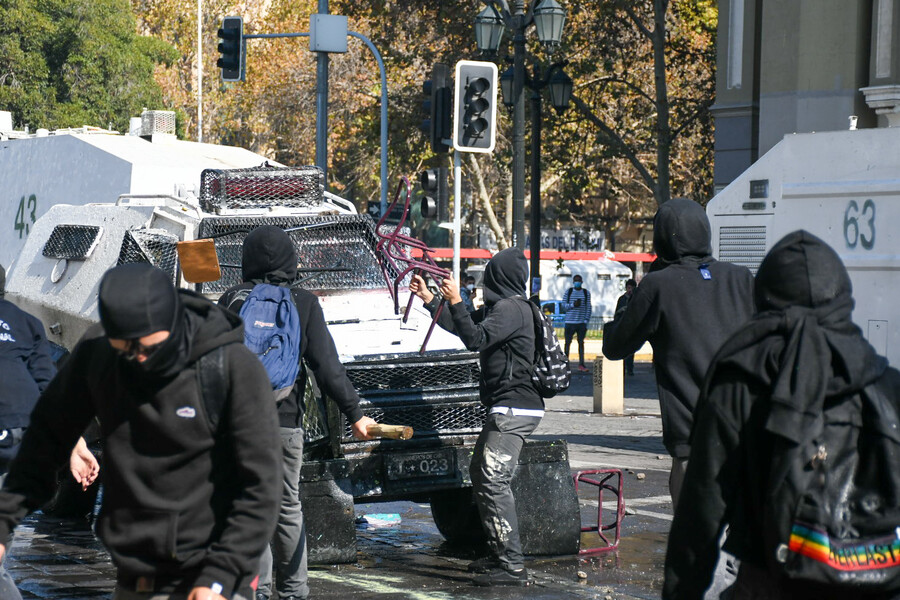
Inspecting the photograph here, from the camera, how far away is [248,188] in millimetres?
9883

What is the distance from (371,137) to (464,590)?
101ft

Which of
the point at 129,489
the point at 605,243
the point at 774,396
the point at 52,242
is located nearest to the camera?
the point at 774,396

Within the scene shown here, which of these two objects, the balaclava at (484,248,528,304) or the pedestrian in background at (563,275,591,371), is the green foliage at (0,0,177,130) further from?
the balaclava at (484,248,528,304)

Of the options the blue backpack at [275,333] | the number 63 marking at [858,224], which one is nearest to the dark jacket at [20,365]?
the blue backpack at [275,333]

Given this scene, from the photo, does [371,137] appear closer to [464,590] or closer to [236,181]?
[236,181]

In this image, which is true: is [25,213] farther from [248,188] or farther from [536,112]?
[536,112]

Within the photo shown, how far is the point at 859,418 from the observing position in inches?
137

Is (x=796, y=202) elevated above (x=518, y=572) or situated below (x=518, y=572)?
above

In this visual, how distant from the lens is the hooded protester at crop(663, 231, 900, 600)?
343 centimetres

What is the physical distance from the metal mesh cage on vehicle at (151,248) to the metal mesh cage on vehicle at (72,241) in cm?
64

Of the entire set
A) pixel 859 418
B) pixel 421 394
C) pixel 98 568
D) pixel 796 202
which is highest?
pixel 796 202

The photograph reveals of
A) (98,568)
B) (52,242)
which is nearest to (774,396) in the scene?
(98,568)

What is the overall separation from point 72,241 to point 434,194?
3.62m

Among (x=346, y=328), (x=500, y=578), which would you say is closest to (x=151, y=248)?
(x=346, y=328)
